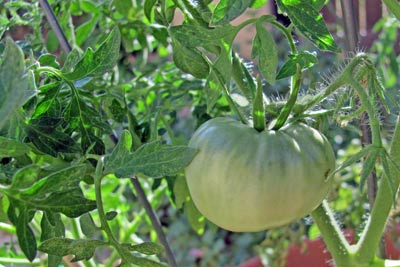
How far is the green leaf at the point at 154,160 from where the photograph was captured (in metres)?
0.48

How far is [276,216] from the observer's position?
1.70 feet

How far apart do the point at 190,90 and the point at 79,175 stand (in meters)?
0.39

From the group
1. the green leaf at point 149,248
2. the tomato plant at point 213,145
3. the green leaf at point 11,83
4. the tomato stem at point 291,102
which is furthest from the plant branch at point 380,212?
the green leaf at point 11,83

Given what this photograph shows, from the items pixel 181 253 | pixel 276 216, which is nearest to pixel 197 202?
pixel 276 216

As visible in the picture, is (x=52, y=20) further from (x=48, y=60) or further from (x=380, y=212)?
(x=380, y=212)

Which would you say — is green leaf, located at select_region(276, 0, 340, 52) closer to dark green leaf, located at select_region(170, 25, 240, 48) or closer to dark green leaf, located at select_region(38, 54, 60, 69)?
dark green leaf, located at select_region(170, 25, 240, 48)

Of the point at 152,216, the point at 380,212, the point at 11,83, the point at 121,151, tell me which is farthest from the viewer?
the point at 152,216

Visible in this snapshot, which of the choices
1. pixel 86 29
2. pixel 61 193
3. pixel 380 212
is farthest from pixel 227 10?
pixel 86 29

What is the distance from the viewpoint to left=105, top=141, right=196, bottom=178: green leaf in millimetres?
480

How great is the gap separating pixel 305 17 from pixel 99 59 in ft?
0.50

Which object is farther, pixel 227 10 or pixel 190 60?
pixel 190 60

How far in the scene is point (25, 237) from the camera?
1.50 feet

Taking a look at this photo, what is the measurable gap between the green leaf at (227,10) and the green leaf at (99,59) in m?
0.09

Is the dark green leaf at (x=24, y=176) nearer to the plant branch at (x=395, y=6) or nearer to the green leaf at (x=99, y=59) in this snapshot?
the green leaf at (x=99, y=59)
